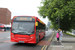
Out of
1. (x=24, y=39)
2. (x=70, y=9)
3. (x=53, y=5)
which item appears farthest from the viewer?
(x=53, y=5)

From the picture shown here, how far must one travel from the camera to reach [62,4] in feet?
64.5

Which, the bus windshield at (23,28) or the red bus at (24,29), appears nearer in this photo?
the red bus at (24,29)

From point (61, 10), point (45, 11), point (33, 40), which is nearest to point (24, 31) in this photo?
point (33, 40)

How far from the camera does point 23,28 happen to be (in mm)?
9328

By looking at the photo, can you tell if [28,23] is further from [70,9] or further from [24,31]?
[70,9]

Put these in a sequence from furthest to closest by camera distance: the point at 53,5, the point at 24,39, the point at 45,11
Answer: the point at 45,11
the point at 53,5
the point at 24,39

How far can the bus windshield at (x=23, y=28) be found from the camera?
927cm

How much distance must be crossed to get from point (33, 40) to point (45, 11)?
47.2ft

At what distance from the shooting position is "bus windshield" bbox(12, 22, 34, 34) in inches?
365

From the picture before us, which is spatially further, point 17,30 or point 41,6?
point 41,6

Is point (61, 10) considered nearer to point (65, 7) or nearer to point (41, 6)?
point (65, 7)

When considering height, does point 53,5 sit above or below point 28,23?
above

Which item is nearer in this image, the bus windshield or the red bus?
the red bus

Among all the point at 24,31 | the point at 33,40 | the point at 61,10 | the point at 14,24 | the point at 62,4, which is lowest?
the point at 33,40
